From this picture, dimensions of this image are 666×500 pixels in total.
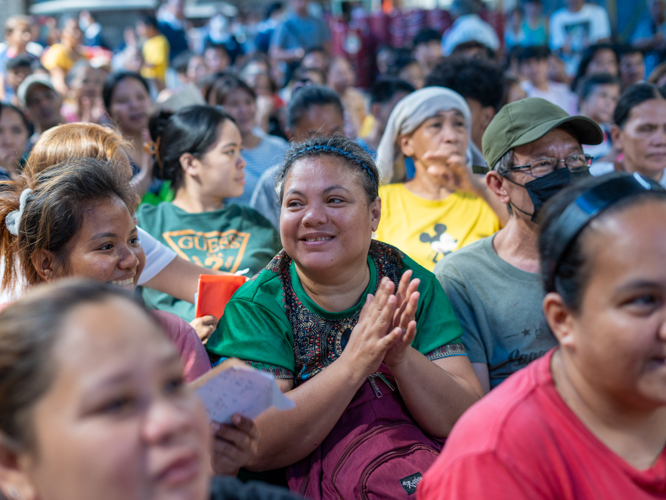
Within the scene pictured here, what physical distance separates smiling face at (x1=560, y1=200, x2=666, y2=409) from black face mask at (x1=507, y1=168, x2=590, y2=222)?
1111 mm

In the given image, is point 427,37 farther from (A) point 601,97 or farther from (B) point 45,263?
Result: (B) point 45,263

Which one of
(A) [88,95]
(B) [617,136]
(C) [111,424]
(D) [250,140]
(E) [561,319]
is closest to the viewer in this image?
(C) [111,424]

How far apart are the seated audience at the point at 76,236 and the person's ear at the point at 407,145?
1827 mm

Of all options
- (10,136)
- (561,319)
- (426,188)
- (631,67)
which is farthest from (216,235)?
(631,67)

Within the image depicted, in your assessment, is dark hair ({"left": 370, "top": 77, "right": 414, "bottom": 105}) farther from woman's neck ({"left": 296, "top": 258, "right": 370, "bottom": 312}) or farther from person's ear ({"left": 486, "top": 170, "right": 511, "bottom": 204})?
woman's neck ({"left": 296, "top": 258, "right": 370, "bottom": 312})

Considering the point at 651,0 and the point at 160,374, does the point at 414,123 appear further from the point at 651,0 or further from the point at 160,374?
the point at 651,0

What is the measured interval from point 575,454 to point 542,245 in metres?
0.46

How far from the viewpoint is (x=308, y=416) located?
1938mm

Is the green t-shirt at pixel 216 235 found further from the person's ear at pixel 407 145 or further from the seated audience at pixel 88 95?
the seated audience at pixel 88 95

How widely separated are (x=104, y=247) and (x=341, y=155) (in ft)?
2.98

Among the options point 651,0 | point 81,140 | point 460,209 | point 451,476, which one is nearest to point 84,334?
point 451,476

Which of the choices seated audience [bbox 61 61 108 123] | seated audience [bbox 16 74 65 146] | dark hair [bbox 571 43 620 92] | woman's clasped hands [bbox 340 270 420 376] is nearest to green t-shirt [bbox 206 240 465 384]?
woman's clasped hands [bbox 340 270 420 376]

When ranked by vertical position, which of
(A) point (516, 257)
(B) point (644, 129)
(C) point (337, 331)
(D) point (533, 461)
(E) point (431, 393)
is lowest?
(E) point (431, 393)

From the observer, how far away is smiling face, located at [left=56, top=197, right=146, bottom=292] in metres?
2.10
